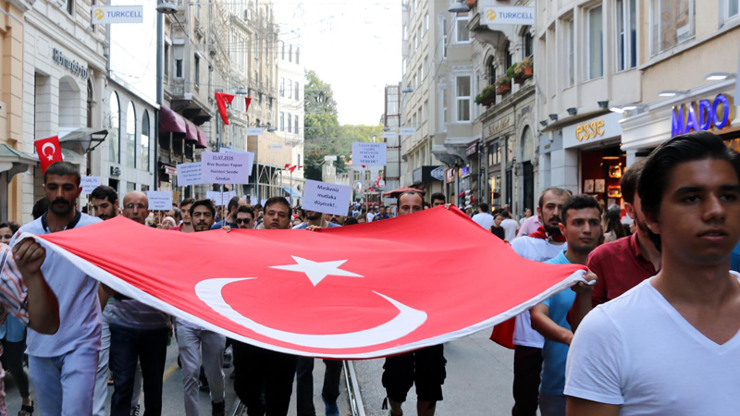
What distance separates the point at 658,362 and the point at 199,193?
42.8m

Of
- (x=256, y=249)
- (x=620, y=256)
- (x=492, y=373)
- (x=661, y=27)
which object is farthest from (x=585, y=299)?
(x=661, y=27)

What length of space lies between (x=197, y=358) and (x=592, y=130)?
15.9 m

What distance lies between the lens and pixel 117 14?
1556cm

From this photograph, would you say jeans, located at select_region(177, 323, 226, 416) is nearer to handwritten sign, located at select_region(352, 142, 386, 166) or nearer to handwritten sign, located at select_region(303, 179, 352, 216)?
handwritten sign, located at select_region(303, 179, 352, 216)

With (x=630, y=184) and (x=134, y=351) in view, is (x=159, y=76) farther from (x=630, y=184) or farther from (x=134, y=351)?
(x=630, y=184)

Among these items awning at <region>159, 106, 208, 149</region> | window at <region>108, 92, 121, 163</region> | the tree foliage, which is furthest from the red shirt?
the tree foliage

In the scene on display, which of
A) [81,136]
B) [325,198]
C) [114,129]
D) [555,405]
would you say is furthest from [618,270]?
[114,129]

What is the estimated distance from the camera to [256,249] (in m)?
4.80

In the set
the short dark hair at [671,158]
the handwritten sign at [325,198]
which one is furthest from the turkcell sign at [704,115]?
the short dark hair at [671,158]

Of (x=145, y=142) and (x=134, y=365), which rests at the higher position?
(x=145, y=142)

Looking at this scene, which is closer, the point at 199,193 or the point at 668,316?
the point at 668,316

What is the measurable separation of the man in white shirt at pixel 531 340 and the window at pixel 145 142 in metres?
28.2

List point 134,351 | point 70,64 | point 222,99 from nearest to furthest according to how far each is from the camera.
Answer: point 134,351
point 70,64
point 222,99

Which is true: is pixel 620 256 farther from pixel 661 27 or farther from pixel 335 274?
pixel 661 27
